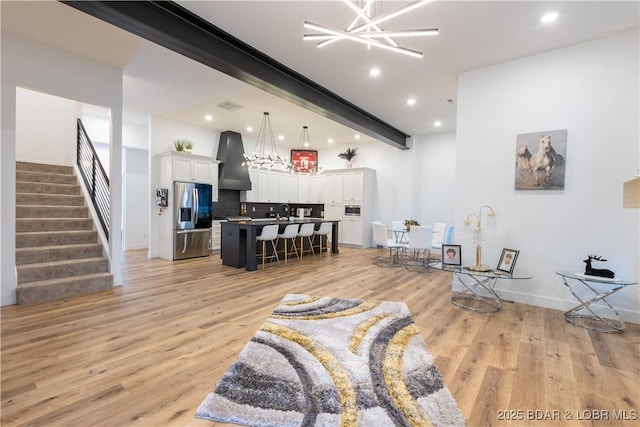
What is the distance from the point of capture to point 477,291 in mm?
4344

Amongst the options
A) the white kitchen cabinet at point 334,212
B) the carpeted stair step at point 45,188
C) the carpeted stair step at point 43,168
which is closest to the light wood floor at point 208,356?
the carpeted stair step at point 45,188

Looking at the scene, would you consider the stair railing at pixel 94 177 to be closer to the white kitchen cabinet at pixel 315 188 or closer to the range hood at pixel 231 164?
the range hood at pixel 231 164

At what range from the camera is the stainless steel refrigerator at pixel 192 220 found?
6746 mm

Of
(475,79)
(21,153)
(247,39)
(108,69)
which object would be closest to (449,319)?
(475,79)

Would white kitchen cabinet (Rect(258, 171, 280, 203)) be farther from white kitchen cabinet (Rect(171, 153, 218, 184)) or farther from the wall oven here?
the wall oven

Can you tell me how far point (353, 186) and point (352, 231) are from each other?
1.47m

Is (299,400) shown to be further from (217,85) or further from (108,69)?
(108,69)

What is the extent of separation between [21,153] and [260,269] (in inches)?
214

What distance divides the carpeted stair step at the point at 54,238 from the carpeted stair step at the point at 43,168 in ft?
6.16

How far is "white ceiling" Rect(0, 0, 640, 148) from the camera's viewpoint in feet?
10.0

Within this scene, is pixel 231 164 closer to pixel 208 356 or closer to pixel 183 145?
pixel 183 145

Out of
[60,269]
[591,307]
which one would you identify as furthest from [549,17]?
[60,269]

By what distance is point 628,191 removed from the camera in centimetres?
246

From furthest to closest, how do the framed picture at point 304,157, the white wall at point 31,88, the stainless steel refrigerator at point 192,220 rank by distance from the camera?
1. the framed picture at point 304,157
2. the stainless steel refrigerator at point 192,220
3. the white wall at point 31,88
